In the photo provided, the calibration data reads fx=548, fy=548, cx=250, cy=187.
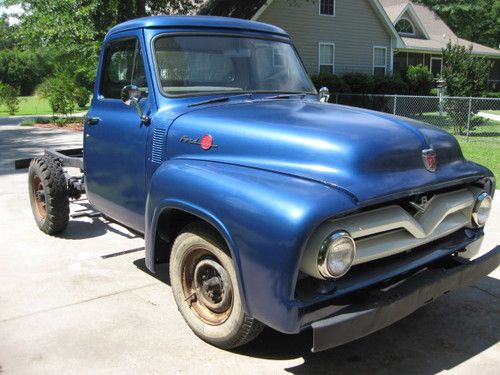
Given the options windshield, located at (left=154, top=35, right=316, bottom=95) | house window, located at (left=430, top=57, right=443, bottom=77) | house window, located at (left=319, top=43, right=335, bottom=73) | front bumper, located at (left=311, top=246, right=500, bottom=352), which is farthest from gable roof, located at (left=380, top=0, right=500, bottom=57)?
front bumper, located at (left=311, top=246, right=500, bottom=352)

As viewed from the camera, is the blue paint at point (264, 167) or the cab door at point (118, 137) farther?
the cab door at point (118, 137)

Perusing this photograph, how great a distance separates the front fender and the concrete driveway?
0.71m

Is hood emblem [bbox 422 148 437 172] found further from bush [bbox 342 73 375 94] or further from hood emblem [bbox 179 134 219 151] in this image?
bush [bbox 342 73 375 94]

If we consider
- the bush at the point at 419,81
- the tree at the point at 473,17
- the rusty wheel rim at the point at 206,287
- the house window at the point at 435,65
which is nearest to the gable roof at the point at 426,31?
the house window at the point at 435,65

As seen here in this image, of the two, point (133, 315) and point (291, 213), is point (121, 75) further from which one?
point (291, 213)

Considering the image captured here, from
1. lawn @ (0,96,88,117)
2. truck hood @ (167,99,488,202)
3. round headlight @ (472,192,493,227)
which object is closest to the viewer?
truck hood @ (167,99,488,202)

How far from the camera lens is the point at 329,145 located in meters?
3.07

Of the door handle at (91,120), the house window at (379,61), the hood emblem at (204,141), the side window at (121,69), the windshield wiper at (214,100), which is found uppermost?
the house window at (379,61)

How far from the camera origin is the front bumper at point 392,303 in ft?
8.84

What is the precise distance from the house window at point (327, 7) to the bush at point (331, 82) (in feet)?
11.8

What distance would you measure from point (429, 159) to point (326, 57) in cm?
2213

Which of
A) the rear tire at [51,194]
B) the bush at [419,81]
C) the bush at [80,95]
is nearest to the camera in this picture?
the rear tire at [51,194]

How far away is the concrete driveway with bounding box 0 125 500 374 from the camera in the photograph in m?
3.31

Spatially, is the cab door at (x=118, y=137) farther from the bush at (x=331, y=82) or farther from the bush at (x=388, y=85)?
the bush at (x=388, y=85)
